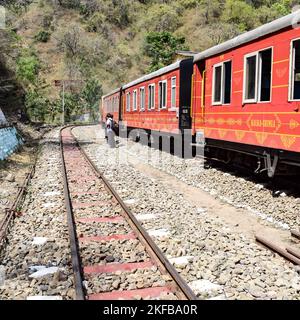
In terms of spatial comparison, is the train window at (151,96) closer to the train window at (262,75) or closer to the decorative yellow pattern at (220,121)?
the decorative yellow pattern at (220,121)

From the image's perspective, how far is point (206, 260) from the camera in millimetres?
5660

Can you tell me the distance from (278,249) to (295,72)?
393cm

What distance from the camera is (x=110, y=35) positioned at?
361 feet

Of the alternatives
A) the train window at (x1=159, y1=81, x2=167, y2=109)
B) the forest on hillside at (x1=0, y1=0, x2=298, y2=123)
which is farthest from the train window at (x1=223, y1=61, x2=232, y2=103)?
the forest on hillside at (x1=0, y1=0, x2=298, y2=123)

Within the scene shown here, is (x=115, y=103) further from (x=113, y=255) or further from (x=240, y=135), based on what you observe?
(x=113, y=255)

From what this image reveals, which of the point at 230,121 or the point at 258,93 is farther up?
the point at 258,93

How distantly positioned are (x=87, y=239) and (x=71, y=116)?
59.4m

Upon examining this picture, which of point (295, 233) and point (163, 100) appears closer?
point (295, 233)

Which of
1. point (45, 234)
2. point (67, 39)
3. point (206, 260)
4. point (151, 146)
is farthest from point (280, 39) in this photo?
point (67, 39)

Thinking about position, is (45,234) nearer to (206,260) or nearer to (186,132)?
(206,260)

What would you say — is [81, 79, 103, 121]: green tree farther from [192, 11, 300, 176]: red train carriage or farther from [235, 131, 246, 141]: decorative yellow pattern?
[235, 131, 246, 141]: decorative yellow pattern

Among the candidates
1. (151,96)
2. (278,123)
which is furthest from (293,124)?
(151,96)

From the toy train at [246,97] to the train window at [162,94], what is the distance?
0.35m
